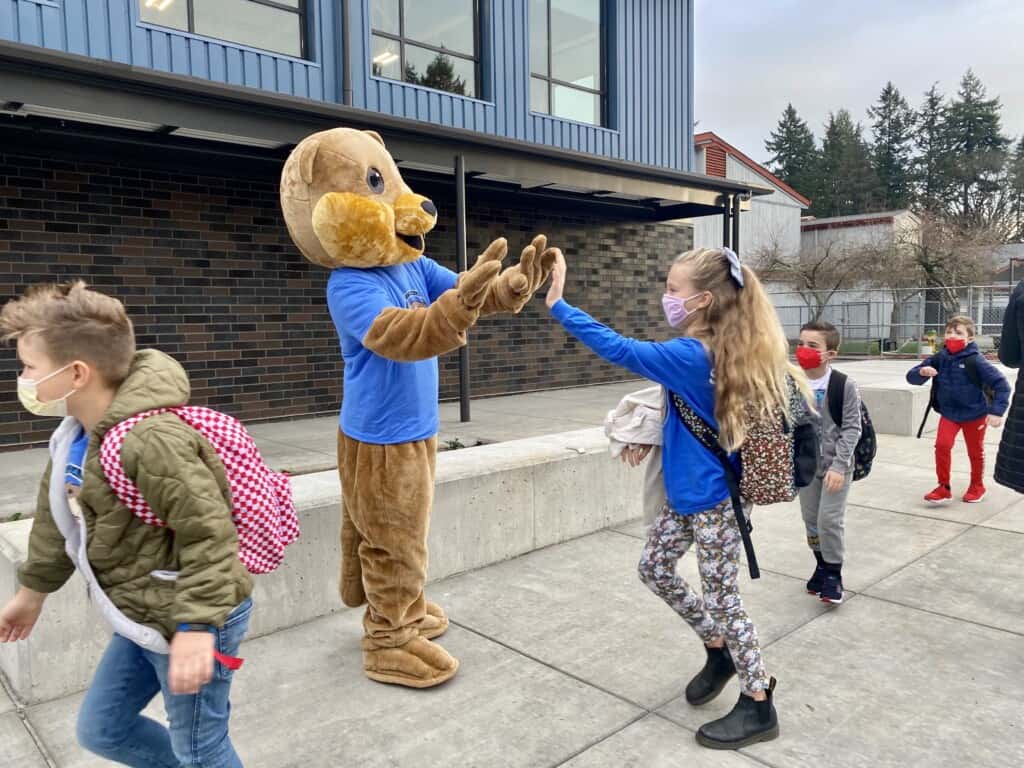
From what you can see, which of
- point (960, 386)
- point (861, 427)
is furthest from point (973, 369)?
point (861, 427)

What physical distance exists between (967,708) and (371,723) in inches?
86.3

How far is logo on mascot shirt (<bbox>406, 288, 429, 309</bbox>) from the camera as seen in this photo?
10.1 ft

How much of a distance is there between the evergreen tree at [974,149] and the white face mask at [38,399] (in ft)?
181

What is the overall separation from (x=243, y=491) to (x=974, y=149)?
60.4 metres

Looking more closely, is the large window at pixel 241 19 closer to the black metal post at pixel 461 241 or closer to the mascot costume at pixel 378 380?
the black metal post at pixel 461 241

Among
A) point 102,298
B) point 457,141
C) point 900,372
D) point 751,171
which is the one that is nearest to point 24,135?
point 457,141

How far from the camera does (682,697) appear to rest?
302cm

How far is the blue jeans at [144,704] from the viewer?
1.83 m

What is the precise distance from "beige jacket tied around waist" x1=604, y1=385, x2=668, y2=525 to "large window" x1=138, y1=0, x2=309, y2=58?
6.74 metres

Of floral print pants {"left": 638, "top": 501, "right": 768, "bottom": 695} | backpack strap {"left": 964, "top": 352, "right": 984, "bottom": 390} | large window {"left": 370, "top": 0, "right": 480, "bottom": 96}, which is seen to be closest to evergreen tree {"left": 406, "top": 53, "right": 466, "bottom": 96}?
large window {"left": 370, "top": 0, "right": 480, "bottom": 96}

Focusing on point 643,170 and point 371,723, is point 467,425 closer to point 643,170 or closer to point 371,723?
point 643,170

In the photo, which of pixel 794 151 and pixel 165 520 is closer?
pixel 165 520

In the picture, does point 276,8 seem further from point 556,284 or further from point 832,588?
point 832,588

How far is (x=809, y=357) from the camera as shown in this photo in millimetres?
3902
